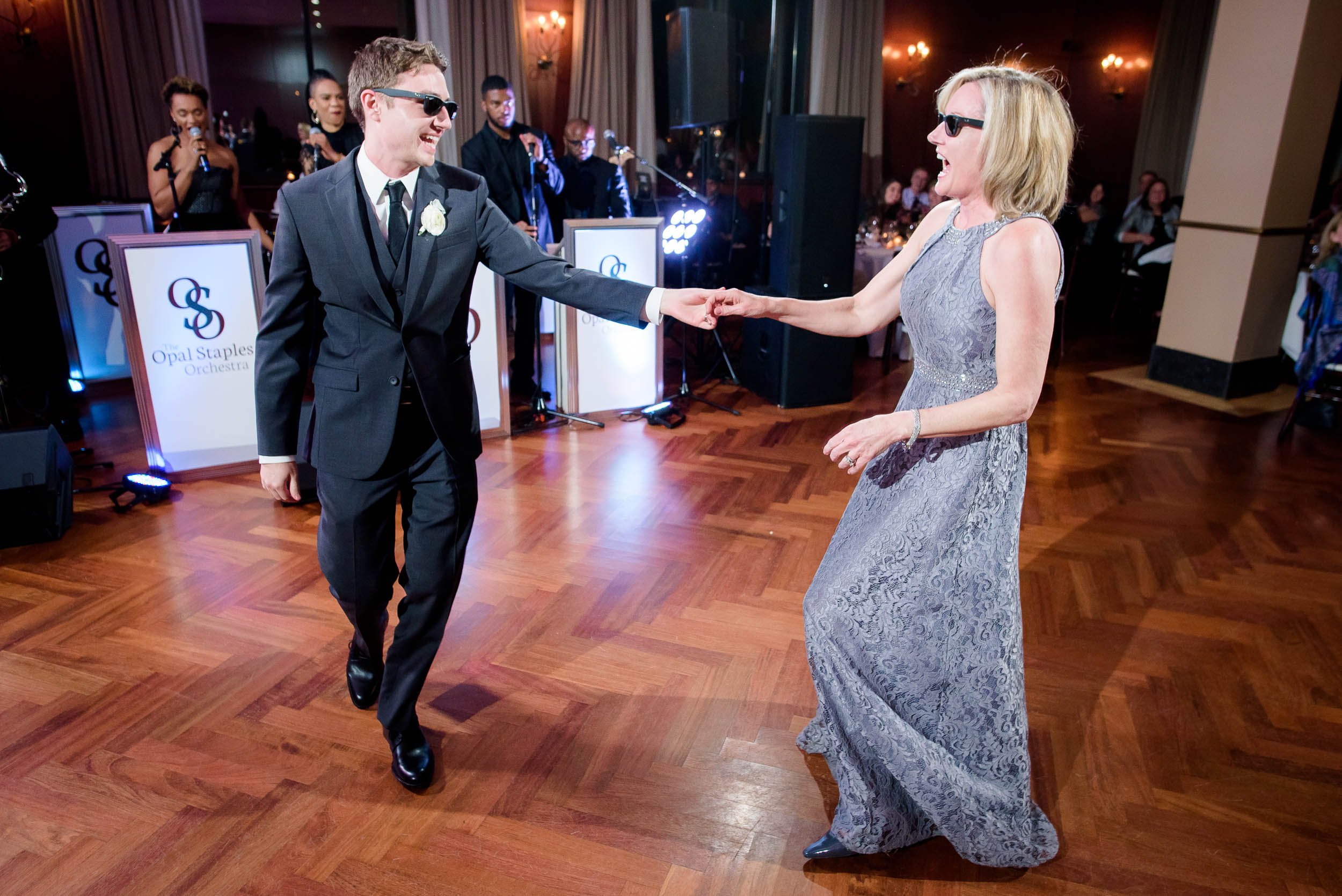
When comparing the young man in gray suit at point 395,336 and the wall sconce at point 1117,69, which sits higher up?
the wall sconce at point 1117,69

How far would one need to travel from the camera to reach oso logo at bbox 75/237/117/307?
5.30 meters

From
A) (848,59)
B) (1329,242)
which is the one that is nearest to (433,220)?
(1329,242)

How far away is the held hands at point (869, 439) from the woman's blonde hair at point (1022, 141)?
442 mm

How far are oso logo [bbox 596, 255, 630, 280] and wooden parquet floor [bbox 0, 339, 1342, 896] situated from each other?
1.22 meters

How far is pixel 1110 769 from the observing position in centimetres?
228

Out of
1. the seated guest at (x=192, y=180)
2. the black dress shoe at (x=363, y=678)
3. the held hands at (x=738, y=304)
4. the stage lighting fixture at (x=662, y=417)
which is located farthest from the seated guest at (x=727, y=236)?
the black dress shoe at (x=363, y=678)

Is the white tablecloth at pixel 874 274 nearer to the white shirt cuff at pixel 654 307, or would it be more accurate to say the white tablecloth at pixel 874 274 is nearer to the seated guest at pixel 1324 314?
the seated guest at pixel 1324 314

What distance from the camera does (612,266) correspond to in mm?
4773

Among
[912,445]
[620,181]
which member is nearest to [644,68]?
[620,181]

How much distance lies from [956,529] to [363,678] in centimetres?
160

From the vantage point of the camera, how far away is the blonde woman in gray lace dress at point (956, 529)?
1638 mm

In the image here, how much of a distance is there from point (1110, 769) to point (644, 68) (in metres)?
7.90

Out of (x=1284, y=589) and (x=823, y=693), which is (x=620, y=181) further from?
→ (x=823, y=693)

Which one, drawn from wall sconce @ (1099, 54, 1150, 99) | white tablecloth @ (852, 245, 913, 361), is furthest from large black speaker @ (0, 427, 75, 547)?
wall sconce @ (1099, 54, 1150, 99)
